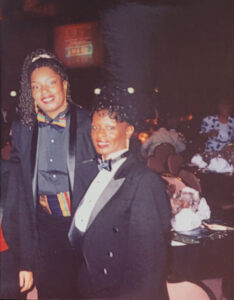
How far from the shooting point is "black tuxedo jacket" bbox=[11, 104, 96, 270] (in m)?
1.79

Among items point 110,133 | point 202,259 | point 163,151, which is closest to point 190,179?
point 163,151

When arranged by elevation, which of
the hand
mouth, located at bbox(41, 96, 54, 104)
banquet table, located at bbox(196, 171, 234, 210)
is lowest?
the hand

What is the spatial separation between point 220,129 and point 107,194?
262 cm

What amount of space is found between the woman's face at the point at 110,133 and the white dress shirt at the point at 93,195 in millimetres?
38

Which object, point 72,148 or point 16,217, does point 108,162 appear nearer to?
point 72,148

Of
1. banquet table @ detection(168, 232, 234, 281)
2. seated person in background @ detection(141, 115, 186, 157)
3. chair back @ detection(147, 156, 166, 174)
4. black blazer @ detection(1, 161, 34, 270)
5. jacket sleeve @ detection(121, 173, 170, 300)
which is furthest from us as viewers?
seated person in background @ detection(141, 115, 186, 157)

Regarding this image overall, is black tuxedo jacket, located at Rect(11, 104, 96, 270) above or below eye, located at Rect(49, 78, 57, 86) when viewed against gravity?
below

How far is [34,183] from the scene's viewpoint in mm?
1788

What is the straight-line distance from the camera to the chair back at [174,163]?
3.36 m

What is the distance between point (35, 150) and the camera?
181 cm

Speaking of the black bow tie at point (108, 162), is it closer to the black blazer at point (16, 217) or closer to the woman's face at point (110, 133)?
the woman's face at point (110, 133)

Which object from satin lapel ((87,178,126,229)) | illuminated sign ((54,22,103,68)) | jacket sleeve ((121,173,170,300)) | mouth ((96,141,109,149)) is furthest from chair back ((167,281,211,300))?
illuminated sign ((54,22,103,68))

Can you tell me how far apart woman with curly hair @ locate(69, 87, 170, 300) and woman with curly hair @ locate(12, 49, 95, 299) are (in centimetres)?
26

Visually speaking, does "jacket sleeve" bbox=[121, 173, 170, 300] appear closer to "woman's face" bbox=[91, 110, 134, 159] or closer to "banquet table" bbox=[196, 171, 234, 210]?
"woman's face" bbox=[91, 110, 134, 159]
